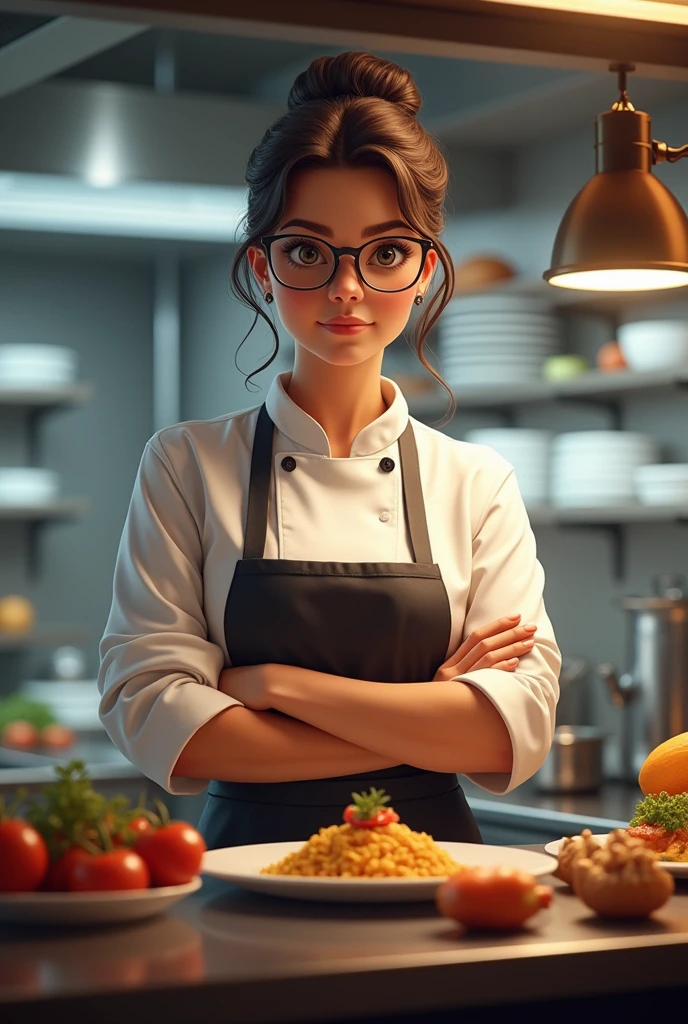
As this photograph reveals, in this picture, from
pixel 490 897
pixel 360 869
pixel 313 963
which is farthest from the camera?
pixel 360 869

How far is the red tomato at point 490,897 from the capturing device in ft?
4.28

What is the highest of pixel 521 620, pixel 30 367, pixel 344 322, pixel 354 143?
pixel 30 367

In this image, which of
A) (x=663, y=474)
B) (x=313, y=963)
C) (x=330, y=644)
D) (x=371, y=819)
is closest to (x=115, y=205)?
(x=663, y=474)

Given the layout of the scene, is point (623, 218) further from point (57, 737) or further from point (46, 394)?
point (46, 394)

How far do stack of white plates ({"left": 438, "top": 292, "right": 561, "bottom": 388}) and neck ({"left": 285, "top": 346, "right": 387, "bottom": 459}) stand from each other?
212 centimetres

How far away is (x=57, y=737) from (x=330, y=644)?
2953mm

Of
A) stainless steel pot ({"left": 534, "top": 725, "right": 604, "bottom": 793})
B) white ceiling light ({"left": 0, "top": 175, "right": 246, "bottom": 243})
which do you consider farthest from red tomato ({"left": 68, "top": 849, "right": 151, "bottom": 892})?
white ceiling light ({"left": 0, "top": 175, "right": 246, "bottom": 243})

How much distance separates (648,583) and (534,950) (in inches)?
118

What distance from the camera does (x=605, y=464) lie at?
387 centimetres

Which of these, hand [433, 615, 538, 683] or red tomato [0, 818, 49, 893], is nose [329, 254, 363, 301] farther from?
red tomato [0, 818, 49, 893]

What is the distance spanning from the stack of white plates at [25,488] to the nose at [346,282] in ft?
11.0

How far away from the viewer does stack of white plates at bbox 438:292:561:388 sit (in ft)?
13.6

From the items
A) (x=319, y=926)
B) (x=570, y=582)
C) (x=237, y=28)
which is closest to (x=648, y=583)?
(x=570, y=582)

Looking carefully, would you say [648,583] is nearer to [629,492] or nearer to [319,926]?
[629,492]
